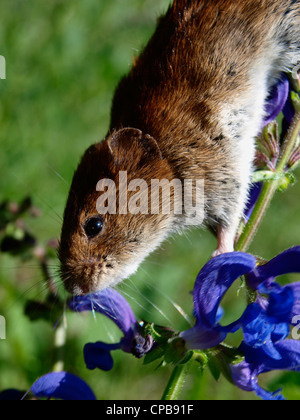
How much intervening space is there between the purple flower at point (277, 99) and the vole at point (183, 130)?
0.18 ft

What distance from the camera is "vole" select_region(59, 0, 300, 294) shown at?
7.20 feet

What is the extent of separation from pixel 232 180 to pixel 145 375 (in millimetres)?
1932

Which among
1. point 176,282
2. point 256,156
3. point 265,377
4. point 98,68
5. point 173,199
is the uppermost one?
point 98,68

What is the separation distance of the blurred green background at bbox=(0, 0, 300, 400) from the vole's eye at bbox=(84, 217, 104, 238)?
1.41 meters

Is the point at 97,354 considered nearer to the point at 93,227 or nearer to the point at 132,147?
the point at 93,227

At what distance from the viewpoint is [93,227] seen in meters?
2.18

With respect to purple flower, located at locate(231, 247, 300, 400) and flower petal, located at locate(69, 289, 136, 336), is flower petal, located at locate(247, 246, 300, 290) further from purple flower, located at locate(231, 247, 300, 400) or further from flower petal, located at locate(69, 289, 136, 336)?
flower petal, located at locate(69, 289, 136, 336)

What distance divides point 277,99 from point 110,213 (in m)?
0.86

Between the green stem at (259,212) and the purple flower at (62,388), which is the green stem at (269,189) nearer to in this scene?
the green stem at (259,212)

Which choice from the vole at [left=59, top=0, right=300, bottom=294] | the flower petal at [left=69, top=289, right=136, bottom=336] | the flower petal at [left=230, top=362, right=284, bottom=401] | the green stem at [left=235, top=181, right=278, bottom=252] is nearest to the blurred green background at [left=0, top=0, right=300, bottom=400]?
the flower petal at [left=69, top=289, right=136, bottom=336]

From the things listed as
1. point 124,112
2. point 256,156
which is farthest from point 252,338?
point 124,112

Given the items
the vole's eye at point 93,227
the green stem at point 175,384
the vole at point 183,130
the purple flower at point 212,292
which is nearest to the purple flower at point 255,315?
the purple flower at point 212,292

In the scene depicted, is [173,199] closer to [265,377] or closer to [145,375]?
[145,375]

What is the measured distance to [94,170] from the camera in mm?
2203
